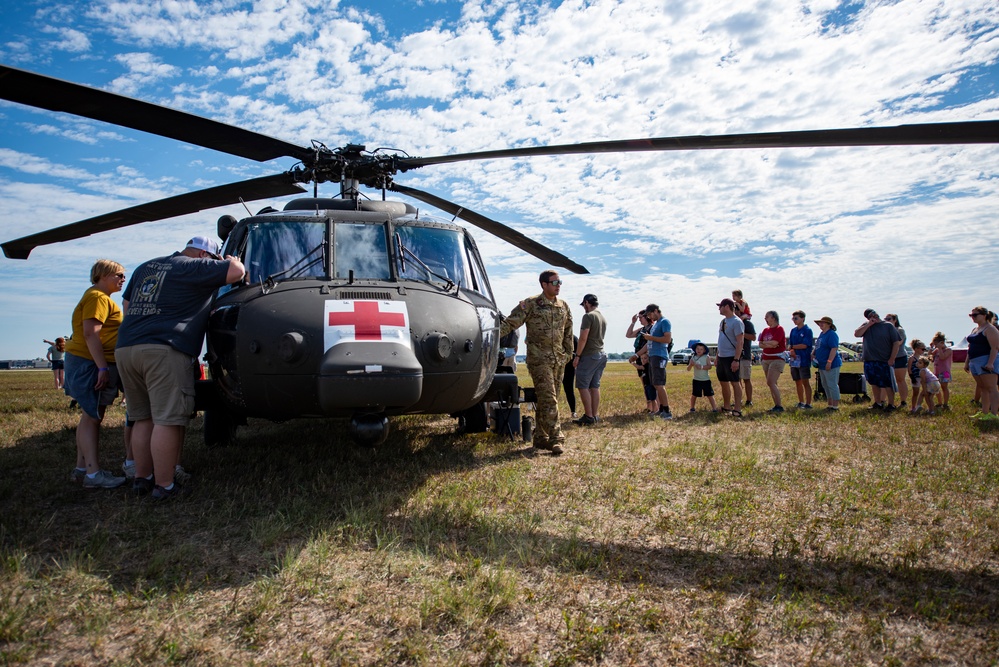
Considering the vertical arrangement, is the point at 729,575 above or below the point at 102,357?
below

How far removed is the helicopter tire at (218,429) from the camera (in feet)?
20.7

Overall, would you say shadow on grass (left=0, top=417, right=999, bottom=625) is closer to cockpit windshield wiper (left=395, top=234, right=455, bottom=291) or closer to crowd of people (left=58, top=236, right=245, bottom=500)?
crowd of people (left=58, top=236, right=245, bottom=500)

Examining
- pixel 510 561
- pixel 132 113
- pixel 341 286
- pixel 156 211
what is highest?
pixel 132 113

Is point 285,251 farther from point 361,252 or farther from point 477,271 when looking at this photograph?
point 477,271

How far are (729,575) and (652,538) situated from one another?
60 cm

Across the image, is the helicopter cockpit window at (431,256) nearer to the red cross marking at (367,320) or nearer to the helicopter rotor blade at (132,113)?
the red cross marking at (367,320)

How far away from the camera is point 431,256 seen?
571 cm

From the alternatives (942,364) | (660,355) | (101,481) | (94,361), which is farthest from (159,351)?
(942,364)

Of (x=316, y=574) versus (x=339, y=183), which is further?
(x=339, y=183)

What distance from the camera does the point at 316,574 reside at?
3.09 meters

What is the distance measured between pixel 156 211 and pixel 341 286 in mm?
3233

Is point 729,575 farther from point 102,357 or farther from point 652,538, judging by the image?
point 102,357

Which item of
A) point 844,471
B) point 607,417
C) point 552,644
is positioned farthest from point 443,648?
point 607,417

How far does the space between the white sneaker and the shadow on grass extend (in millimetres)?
95
